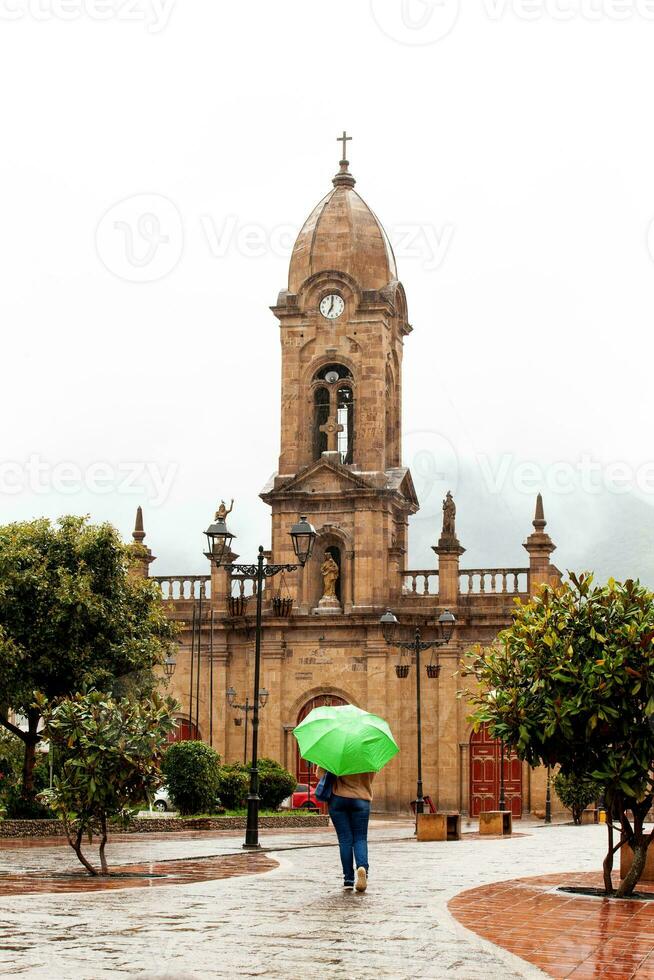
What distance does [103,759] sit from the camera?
17.5 m

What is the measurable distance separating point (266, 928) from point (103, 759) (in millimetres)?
6219

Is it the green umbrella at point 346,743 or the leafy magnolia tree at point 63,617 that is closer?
the green umbrella at point 346,743

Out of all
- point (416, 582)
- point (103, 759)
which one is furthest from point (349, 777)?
point (416, 582)

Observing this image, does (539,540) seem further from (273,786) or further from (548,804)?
(273,786)

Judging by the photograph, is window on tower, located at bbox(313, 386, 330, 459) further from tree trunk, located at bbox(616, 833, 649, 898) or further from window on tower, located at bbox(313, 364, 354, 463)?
tree trunk, located at bbox(616, 833, 649, 898)

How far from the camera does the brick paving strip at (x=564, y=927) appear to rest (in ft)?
33.8

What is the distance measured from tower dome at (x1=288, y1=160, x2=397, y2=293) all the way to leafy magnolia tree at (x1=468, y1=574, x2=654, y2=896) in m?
38.3

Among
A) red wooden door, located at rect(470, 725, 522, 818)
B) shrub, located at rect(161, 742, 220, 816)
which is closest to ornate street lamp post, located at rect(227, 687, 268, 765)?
red wooden door, located at rect(470, 725, 522, 818)

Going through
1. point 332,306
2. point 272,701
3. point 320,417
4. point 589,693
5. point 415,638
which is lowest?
point 589,693

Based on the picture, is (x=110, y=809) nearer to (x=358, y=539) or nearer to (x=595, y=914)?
(x=595, y=914)

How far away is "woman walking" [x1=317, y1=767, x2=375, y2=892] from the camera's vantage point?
14898 mm

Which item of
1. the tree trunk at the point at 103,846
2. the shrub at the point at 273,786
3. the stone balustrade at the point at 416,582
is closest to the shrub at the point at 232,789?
the shrub at the point at 273,786

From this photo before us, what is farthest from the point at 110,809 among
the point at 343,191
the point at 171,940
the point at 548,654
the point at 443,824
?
the point at 343,191

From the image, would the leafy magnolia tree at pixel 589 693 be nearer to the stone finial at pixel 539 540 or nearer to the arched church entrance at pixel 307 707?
the stone finial at pixel 539 540
